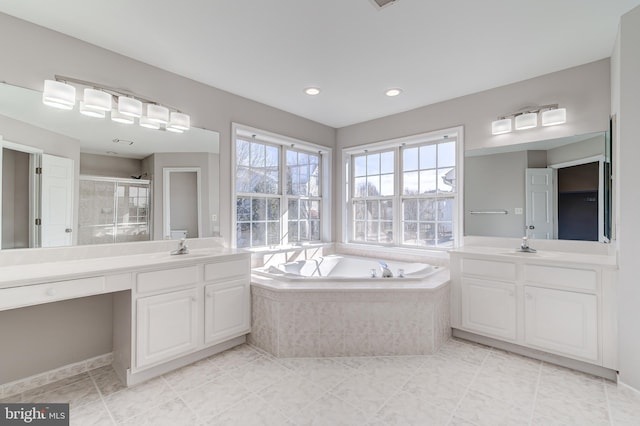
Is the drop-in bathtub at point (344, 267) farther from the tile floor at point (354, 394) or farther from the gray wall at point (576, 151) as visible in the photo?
the gray wall at point (576, 151)

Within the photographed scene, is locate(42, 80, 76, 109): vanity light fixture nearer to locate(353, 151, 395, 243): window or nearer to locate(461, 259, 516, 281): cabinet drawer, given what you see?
locate(353, 151, 395, 243): window

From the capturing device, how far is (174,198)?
2.60m

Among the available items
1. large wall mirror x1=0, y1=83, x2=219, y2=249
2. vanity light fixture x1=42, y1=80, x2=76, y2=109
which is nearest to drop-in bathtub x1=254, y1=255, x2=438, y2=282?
large wall mirror x1=0, y1=83, x2=219, y2=249

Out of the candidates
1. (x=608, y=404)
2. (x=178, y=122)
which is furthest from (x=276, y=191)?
(x=608, y=404)

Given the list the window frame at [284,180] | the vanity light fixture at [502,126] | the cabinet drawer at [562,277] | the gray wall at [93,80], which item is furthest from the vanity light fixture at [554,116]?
the gray wall at [93,80]

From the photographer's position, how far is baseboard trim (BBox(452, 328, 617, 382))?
209 cm

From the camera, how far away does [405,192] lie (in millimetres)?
3746

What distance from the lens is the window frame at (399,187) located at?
3189mm

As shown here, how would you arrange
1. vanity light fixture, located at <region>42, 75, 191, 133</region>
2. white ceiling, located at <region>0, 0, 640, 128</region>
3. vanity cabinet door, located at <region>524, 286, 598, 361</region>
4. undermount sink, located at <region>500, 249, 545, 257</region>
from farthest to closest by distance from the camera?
undermount sink, located at <region>500, 249, 545, 257</region> < vanity cabinet door, located at <region>524, 286, 598, 361</region> < vanity light fixture, located at <region>42, 75, 191, 133</region> < white ceiling, located at <region>0, 0, 640, 128</region>

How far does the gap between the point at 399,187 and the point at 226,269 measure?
2.39 metres

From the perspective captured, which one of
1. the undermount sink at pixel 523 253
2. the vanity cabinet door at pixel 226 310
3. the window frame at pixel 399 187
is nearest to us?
the vanity cabinet door at pixel 226 310

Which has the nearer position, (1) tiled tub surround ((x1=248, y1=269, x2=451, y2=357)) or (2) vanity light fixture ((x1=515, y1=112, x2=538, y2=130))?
(1) tiled tub surround ((x1=248, y1=269, x2=451, y2=357))

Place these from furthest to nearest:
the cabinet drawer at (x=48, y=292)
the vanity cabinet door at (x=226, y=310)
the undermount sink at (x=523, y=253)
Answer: the undermount sink at (x=523, y=253), the vanity cabinet door at (x=226, y=310), the cabinet drawer at (x=48, y=292)

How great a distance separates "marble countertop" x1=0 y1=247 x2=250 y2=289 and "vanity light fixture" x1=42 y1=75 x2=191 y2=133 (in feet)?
3.61
